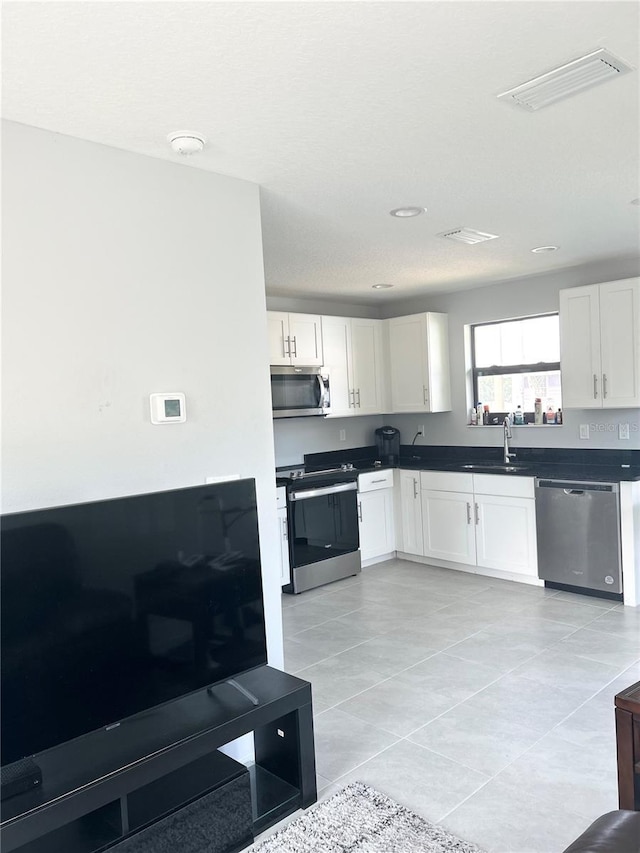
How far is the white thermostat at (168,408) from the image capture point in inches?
94.0

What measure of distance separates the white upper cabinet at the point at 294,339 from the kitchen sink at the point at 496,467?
1.64m

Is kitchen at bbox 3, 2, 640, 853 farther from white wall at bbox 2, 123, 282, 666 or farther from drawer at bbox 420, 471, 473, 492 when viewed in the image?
drawer at bbox 420, 471, 473, 492

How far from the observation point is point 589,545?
457cm

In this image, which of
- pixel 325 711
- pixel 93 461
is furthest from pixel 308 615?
pixel 93 461

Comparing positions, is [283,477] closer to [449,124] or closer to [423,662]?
[423,662]

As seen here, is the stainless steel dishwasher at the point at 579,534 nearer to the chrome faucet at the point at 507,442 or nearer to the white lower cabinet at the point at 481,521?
the white lower cabinet at the point at 481,521

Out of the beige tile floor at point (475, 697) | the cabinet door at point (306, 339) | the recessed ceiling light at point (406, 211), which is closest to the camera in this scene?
the beige tile floor at point (475, 697)

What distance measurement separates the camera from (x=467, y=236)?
13.0ft

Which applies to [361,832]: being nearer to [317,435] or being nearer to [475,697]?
[475,697]

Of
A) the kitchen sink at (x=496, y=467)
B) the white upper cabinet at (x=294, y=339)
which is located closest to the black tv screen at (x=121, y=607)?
the white upper cabinet at (x=294, y=339)

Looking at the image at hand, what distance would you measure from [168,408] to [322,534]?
305 centimetres

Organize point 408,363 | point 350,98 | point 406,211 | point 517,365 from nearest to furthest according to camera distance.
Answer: point 350,98 < point 406,211 < point 517,365 < point 408,363

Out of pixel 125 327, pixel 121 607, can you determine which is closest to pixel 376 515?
pixel 125 327

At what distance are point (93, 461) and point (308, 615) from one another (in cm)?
274
